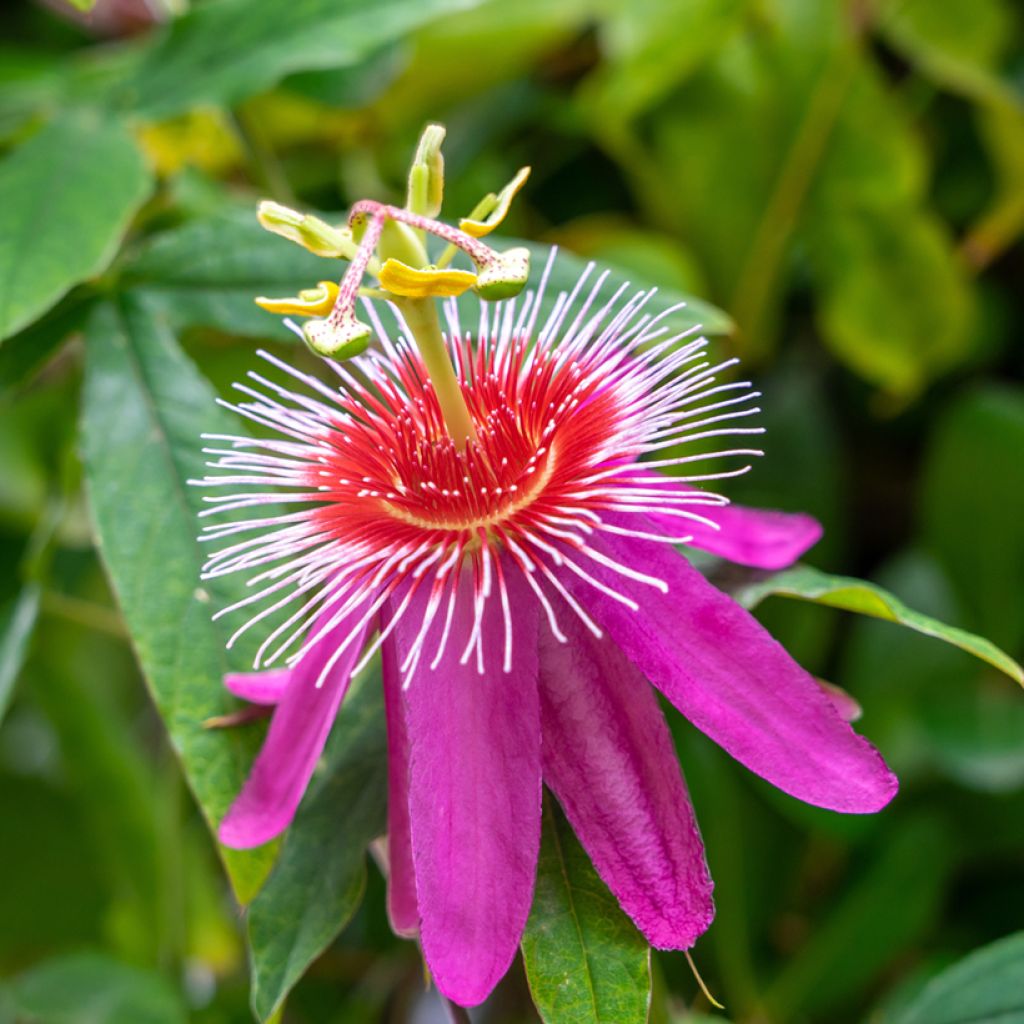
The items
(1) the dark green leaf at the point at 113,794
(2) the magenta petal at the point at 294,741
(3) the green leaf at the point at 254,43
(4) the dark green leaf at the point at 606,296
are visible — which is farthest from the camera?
(1) the dark green leaf at the point at 113,794

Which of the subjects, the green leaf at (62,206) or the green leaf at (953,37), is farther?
the green leaf at (953,37)

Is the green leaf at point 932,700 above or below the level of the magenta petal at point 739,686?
below

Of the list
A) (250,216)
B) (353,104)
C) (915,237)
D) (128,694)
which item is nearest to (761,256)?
(915,237)

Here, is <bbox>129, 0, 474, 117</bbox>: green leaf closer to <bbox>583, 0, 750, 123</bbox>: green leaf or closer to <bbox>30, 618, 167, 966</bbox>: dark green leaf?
<bbox>583, 0, 750, 123</bbox>: green leaf

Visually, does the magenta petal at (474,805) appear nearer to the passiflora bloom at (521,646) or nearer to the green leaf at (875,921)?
the passiflora bloom at (521,646)

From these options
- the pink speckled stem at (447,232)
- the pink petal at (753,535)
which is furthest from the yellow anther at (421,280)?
the pink petal at (753,535)

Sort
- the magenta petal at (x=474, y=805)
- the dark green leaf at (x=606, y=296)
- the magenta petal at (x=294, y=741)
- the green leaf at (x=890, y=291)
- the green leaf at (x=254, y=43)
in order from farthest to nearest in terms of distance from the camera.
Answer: the green leaf at (x=890, y=291)
the green leaf at (x=254, y=43)
the dark green leaf at (x=606, y=296)
the magenta petal at (x=294, y=741)
the magenta petal at (x=474, y=805)
